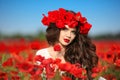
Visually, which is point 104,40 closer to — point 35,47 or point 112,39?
point 112,39

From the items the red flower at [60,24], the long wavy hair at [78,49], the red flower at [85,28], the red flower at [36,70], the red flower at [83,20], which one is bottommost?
the red flower at [36,70]

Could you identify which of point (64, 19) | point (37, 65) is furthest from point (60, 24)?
point (37, 65)

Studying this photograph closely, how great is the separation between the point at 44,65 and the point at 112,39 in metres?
1.12

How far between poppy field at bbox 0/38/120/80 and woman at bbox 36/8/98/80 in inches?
2.0

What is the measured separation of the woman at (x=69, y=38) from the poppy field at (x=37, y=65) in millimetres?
52

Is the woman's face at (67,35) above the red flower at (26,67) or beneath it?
above

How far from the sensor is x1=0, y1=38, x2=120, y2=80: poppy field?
1070 mm

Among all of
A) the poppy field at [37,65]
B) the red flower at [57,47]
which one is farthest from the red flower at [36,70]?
the red flower at [57,47]

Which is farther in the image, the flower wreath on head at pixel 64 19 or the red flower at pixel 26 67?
the flower wreath on head at pixel 64 19

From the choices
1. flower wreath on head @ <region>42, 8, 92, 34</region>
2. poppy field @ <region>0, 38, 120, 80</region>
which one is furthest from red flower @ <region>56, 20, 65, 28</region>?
poppy field @ <region>0, 38, 120, 80</region>

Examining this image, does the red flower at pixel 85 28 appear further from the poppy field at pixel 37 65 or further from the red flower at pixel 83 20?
the poppy field at pixel 37 65

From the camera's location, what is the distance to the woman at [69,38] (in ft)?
4.72

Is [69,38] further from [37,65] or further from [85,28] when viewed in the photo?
[37,65]

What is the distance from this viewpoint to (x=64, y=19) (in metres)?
1.44
